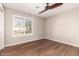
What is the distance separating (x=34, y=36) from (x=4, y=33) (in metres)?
2.09

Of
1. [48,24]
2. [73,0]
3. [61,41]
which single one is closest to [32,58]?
[73,0]

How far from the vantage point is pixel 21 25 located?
3857mm

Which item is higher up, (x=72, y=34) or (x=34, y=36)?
(x=72, y=34)

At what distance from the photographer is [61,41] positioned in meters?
→ 4.12

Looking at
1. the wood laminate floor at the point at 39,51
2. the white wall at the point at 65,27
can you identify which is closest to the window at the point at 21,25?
the wood laminate floor at the point at 39,51

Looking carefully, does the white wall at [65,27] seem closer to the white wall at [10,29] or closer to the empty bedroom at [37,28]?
the empty bedroom at [37,28]

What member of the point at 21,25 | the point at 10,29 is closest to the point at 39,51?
the point at 10,29

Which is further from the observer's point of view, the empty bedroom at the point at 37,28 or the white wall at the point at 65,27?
the white wall at the point at 65,27

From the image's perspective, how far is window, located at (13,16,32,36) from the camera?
139 inches

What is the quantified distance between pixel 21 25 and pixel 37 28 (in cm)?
139

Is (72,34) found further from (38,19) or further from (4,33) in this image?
(4,33)

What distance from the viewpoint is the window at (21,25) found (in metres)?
3.54

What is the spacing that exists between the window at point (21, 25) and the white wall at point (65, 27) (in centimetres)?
173

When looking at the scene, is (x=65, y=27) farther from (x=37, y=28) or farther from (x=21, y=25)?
(x=21, y=25)
